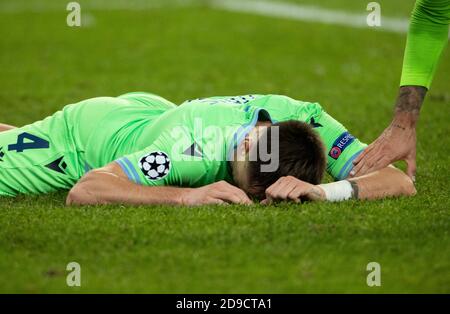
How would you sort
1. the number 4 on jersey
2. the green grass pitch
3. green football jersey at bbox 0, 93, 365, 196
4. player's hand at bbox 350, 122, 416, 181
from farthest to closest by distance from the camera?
the number 4 on jersey, player's hand at bbox 350, 122, 416, 181, green football jersey at bbox 0, 93, 365, 196, the green grass pitch

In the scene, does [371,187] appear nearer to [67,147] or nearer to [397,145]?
[397,145]

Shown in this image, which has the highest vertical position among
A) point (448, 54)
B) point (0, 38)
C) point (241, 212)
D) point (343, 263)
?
point (0, 38)

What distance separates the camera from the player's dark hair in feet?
18.4

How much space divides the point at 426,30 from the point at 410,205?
123 centimetres

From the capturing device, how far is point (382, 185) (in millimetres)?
5910

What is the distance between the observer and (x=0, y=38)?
15172mm

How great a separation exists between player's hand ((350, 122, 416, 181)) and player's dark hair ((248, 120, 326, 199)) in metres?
0.39

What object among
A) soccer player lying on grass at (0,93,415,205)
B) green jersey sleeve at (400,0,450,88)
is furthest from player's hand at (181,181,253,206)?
green jersey sleeve at (400,0,450,88)

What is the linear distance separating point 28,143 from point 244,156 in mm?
1640

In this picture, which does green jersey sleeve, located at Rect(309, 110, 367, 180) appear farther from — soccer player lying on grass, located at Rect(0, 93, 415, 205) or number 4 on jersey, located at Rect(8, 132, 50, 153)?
number 4 on jersey, located at Rect(8, 132, 50, 153)

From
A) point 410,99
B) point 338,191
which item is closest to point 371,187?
point 338,191

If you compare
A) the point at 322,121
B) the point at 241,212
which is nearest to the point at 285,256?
the point at 241,212

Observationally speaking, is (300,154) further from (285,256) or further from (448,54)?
(448,54)

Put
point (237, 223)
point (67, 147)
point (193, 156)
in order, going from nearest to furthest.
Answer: point (237, 223)
point (193, 156)
point (67, 147)
